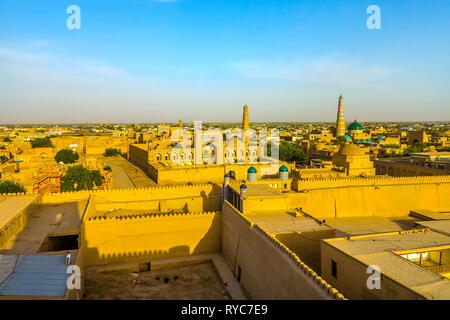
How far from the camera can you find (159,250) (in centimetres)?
1572

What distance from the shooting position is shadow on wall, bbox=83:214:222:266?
15.0 m

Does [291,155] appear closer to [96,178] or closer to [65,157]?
[96,178]

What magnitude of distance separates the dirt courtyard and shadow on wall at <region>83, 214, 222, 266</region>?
0.76 metres

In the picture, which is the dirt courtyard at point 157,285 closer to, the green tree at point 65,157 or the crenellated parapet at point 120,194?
the crenellated parapet at point 120,194

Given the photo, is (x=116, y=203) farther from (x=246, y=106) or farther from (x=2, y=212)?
(x=246, y=106)

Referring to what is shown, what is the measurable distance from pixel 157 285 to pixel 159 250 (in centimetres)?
236

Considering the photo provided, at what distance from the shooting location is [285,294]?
31.3ft

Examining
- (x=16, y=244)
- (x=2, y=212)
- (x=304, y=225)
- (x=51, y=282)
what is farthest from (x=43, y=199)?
(x=304, y=225)

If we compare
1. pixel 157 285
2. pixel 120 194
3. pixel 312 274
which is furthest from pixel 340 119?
pixel 312 274

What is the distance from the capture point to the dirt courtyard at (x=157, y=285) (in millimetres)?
12616

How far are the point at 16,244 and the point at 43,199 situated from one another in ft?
23.6

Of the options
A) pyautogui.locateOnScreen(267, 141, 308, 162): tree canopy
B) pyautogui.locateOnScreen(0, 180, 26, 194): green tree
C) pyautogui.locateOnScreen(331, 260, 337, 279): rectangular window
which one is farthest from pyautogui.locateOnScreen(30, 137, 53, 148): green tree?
pyautogui.locateOnScreen(331, 260, 337, 279): rectangular window

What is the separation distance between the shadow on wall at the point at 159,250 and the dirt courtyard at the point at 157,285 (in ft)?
2.51
